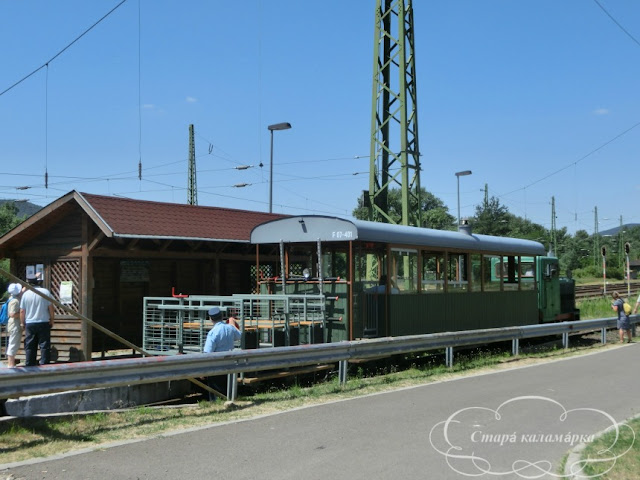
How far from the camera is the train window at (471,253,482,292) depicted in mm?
15791

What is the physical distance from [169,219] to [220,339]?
6635mm

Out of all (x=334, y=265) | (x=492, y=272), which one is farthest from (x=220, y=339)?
(x=492, y=272)

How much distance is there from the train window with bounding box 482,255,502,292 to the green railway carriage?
11cm

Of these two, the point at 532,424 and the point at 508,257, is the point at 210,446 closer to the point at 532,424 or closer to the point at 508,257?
the point at 532,424

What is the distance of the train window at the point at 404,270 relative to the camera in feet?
43.0

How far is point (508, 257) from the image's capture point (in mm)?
17609

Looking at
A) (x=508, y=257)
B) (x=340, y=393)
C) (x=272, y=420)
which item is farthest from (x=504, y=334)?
(x=272, y=420)

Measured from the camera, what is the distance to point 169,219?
15555 mm

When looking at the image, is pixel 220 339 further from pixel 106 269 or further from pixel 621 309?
pixel 621 309

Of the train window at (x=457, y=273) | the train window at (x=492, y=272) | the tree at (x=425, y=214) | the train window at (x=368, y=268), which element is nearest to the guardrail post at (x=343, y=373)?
Result: the train window at (x=368, y=268)

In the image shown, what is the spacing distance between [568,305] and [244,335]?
13.9 m

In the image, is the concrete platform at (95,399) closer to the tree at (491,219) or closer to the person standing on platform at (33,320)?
the person standing on platform at (33,320)

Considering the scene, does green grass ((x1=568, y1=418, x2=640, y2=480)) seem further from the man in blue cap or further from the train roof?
the train roof

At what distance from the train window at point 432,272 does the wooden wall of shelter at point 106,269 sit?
5.19 m
